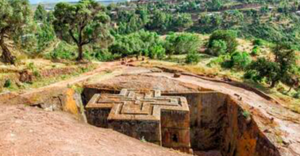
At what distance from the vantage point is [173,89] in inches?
Result: 643

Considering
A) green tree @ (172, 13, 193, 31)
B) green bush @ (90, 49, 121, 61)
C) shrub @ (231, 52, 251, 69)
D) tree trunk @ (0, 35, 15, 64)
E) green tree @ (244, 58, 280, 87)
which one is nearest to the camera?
green tree @ (244, 58, 280, 87)

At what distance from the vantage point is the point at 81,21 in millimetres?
25109

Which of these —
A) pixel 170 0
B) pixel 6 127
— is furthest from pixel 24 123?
pixel 170 0

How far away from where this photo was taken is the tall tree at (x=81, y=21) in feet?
80.2

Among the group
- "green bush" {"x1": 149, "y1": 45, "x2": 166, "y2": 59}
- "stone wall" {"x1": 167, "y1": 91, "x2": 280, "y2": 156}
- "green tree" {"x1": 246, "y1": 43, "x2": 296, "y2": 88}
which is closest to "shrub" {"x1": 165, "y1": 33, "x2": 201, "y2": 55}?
"green bush" {"x1": 149, "y1": 45, "x2": 166, "y2": 59}

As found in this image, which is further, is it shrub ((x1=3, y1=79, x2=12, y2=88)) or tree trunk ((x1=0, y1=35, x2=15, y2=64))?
tree trunk ((x1=0, y1=35, x2=15, y2=64))

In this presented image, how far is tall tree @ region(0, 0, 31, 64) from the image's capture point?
20266mm

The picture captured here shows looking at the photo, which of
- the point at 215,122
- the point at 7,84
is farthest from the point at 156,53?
the point at 7,84

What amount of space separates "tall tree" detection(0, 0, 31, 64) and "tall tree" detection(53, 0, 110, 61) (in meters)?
3.35

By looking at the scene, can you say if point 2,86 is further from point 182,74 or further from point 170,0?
point 170,0

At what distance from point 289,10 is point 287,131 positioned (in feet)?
238

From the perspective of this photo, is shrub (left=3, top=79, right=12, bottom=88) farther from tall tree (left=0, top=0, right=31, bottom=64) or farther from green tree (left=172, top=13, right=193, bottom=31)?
green tree (left=172, top=13, right=193, bottom=31)

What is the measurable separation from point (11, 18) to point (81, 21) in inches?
235

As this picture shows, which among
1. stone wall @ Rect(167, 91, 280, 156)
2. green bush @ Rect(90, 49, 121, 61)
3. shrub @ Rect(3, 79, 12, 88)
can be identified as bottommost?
stone wall @ Rect(167, 91, 280, 156)
